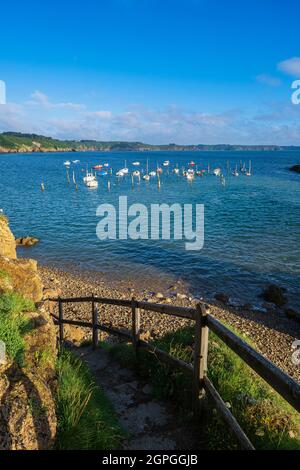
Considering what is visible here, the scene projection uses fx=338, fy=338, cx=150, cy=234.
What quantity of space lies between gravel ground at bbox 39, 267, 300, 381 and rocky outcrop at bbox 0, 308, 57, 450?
8.03 metres

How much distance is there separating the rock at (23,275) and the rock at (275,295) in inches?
514

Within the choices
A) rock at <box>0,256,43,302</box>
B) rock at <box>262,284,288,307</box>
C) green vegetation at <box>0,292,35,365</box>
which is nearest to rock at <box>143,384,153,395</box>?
green vegetation at <box>0,292,35,365</box>

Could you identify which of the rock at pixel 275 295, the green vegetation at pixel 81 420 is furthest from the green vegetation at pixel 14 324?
the rock at pixel 275 295

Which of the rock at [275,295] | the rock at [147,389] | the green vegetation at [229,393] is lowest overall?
the rock at [275,295]

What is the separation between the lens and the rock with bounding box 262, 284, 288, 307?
734 inches

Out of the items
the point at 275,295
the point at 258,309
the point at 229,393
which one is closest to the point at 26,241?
the point at 258,309

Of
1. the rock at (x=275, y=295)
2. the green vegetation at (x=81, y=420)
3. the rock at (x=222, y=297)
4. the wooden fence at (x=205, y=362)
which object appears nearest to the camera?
the wooden fence at (x=205, y=362)

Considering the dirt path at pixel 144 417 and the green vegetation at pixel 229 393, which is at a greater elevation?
the green vegetation at pixel 229 393

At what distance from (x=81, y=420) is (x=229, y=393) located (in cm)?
213

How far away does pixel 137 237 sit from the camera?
32594 millimetres

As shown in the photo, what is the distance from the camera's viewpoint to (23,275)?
10.8m

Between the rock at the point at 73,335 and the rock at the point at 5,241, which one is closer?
the rock at the point at 73,335

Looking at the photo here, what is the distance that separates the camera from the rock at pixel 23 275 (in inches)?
405

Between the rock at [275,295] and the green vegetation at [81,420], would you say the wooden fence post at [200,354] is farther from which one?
the rock at [275,295]
